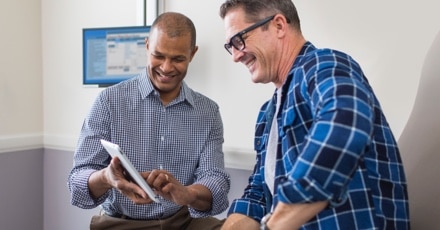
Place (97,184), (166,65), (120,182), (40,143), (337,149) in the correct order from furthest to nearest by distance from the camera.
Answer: (40,143)
(166,65)
(97,184)
(120,182)
(337,149)

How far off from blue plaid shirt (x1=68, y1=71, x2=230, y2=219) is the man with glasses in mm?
430

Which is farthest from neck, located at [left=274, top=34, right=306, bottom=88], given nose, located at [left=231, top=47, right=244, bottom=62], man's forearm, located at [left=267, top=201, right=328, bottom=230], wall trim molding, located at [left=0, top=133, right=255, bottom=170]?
wall trim molding, located at [left=0, top=133, right=255, bottom=170]

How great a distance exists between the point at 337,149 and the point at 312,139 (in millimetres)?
53

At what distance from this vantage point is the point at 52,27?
2.50m

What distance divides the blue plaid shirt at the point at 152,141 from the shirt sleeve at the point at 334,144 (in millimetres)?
798

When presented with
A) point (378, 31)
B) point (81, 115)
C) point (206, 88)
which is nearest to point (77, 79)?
point (81, 115)

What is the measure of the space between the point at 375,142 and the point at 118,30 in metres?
1.57

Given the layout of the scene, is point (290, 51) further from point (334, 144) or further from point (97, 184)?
point (97, 184)

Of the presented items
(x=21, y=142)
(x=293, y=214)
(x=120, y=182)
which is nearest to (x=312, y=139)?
(x=293, y=214)

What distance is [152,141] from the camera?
168 centimetres

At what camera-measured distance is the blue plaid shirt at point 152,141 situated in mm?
1620

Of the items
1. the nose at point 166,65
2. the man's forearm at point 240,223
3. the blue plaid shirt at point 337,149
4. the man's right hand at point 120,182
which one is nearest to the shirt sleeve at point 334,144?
the blue plaid shirt at point 337,149

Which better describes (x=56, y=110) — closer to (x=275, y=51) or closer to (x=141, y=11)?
(x=141, y=11)

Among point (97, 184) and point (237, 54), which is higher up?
point (237, 54)
